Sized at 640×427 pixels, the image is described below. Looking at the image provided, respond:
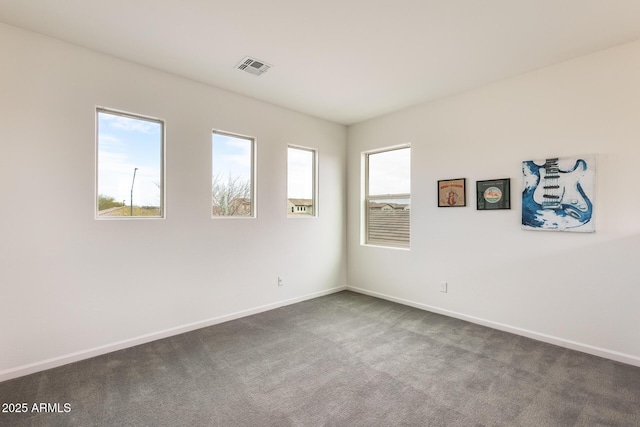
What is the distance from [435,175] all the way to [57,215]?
4.10 m

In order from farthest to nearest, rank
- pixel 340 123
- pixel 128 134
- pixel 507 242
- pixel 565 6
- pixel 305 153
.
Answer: pixel 340 123, pixel 305 153, pixel 507 242, pixel 128 134, pixel 565 6

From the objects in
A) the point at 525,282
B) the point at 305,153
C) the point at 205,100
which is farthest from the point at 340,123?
the point at 525,282

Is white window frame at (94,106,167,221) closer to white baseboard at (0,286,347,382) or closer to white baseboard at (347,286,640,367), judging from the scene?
white baseboard at (0,286,347,382)

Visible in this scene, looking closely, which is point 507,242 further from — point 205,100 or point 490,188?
point 205,100

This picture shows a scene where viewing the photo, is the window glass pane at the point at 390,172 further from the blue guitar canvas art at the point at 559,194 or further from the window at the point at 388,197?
the blue guitar canvas art at the point at 559,194

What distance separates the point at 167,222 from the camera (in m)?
3.25

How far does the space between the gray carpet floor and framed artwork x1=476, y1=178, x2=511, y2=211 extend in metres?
1.42

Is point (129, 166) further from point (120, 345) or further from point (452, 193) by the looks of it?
point (452, 193)

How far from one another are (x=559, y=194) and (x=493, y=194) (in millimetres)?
610

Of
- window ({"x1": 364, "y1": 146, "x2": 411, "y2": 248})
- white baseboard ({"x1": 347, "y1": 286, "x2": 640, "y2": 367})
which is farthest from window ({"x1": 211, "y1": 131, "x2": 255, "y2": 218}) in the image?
white baseboard ({"x1": 347, "y1": 286, "x2": 640, "y2": 367})

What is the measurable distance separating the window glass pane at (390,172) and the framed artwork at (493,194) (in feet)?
3.37

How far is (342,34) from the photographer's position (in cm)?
255

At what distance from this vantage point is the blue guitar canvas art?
285 cm

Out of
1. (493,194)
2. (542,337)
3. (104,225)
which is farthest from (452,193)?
(104,225)
